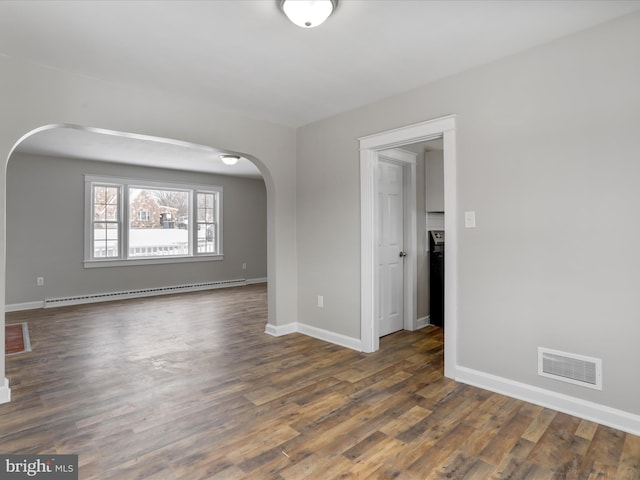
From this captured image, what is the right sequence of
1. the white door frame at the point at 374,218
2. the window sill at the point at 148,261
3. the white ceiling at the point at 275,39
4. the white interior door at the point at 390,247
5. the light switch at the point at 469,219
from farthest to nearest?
the window sill at the point at 148,261, the white interior door at the point at 390,247, the white door frame at the point at 374,218, the light switch at the point at 469,219, the white ceiling at the point at 275,39

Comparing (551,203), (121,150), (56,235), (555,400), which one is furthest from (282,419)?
(56,235)

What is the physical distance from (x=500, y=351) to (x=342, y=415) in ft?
4.33

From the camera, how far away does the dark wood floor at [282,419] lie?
6.16ft

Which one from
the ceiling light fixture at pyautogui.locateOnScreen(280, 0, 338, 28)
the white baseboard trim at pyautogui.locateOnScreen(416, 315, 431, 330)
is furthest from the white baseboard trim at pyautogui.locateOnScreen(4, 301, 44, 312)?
the ceiling light fixture at pyautogui.locateOnScreen(280, 0, 338, 28)

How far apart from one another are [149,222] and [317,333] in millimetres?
Answer: 4819

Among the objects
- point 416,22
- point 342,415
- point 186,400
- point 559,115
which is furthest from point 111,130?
point 559,115

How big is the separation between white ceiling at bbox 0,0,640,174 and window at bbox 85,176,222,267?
440 centimetres

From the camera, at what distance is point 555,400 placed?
97.3 inches

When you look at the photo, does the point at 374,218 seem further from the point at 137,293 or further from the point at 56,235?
the point at 56,235

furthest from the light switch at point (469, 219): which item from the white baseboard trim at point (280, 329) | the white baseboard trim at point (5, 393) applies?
the white baseboard trim at point (5, 393)

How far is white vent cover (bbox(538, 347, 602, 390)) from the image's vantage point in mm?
2328

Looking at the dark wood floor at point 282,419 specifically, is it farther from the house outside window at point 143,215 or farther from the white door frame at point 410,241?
the house outside window at point 143,215

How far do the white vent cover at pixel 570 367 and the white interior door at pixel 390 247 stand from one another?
187cm

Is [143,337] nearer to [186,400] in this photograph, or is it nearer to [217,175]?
[186,400]
